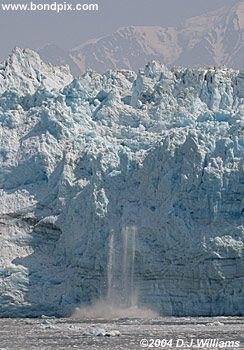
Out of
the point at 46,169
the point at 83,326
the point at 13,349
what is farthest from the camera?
the point at 46,169

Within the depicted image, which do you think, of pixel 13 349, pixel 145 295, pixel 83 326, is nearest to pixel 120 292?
pixel 145 295

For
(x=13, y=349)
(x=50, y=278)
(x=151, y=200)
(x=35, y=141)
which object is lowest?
(x=13, y=349)

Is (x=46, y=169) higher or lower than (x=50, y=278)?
higher

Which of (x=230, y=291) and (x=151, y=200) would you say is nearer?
(x=230, y=291)

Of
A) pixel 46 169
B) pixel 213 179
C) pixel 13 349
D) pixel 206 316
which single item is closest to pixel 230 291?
pixel 206 316

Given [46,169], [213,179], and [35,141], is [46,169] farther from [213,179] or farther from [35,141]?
[213,179]

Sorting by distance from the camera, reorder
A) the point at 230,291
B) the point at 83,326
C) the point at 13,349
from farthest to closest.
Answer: the point at 230,291 → the point at 83,326 → the point at 13,349

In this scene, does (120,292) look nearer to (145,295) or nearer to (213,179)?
(145,295)
